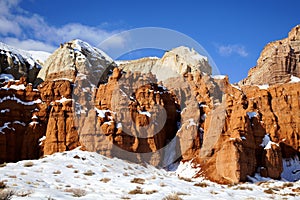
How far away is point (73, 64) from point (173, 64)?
46435 millimetres

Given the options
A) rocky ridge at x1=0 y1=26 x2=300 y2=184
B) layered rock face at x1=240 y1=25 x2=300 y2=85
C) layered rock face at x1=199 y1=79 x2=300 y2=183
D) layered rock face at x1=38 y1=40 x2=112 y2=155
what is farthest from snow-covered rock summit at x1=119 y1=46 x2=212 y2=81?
layered rock face at x1=199 y1=79 x2=300 y2=183

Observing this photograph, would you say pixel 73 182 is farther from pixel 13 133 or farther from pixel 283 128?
pixel 283 128

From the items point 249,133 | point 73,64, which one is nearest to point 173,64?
point 73,64

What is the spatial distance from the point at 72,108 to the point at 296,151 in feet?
134

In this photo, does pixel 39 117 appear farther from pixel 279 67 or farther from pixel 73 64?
pixel 279 67

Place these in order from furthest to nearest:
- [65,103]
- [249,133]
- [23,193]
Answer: [65,103] → [249,133] → [23,193]

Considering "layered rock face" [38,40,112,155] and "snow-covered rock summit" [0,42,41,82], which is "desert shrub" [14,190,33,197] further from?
"snow-covered rock summit" [0,42,41,82]

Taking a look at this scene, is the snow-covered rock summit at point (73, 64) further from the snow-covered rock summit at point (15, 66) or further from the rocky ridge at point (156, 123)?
the rocky ridge at point (156, 123)

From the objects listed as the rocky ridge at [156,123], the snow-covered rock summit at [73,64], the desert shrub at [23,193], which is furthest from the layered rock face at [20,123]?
the desert shrub at [23,193]

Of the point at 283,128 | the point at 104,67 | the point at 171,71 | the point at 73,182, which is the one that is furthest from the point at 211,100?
the point at 73,182

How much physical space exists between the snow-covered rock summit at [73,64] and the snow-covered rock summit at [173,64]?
2658cm

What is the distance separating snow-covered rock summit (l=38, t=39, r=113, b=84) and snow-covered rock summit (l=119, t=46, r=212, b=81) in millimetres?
26577

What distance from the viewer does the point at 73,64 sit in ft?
316

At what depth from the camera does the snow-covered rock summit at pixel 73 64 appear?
Result: 298 feet
